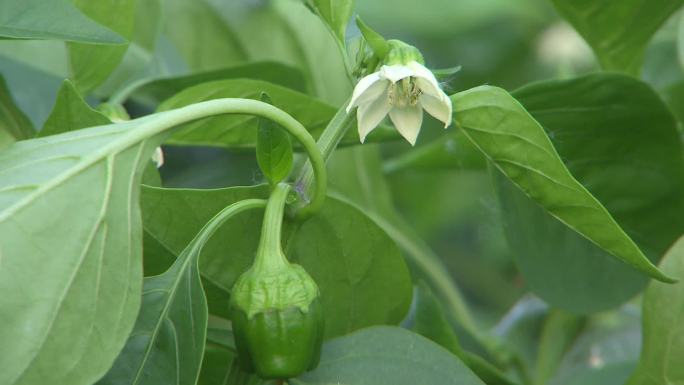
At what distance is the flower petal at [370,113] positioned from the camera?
1.53ft

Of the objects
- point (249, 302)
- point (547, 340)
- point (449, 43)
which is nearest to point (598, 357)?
point (547, 340)

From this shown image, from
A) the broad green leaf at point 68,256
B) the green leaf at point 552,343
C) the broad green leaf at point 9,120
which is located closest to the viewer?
the broad green leaf at point 68,256

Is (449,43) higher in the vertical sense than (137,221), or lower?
lower

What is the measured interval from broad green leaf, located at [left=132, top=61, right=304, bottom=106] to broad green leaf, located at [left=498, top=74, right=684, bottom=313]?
184 mm

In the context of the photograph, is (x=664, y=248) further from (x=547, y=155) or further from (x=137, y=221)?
(x=137, y=221)

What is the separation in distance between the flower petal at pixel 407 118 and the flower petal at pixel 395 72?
0.11ft

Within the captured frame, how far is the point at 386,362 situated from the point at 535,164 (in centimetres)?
12

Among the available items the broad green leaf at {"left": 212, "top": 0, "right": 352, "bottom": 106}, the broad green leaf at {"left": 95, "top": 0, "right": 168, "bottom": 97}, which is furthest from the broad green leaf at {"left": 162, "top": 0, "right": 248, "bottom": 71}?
the broad green leaf at {"left": 95, "top": 0, "right": 168, "bottom": 97}

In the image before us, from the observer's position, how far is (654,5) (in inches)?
25.5

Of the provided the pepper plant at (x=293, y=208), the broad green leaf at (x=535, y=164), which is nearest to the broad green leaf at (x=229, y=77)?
the pepper plant at (x=293, y=208)

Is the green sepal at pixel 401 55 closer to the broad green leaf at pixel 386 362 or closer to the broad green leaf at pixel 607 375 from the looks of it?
the broad green leaf at pixel 386 362

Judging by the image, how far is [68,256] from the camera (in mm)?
362

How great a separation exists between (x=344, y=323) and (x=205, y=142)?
14cm

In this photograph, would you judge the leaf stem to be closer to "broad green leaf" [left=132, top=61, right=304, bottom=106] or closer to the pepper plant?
the pepper plant
